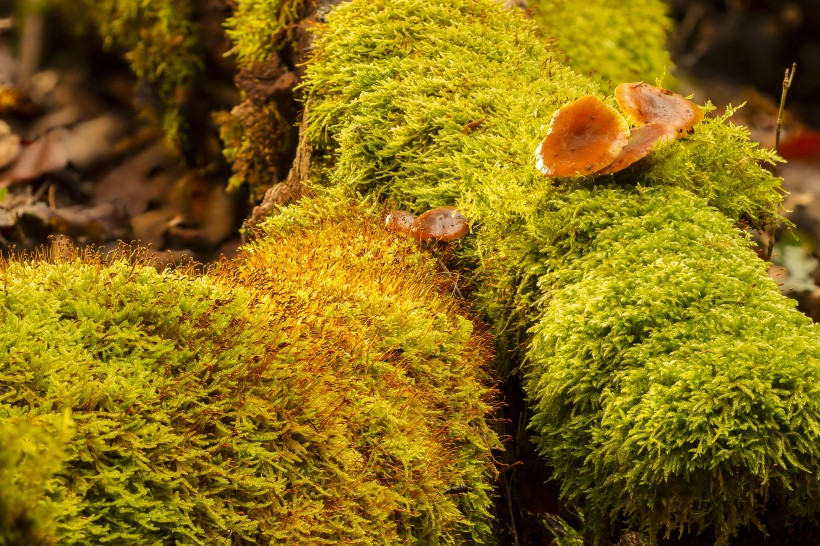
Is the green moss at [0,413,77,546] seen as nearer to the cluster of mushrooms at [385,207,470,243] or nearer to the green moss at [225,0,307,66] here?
the cluster of mushrooms at [385,207,470,243]

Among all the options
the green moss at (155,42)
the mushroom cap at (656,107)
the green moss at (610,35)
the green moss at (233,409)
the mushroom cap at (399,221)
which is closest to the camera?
the green moss at (233,409)

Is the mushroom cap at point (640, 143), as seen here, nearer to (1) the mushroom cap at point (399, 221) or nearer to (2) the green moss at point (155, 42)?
(1) the mushroom cap at point (399, 221)

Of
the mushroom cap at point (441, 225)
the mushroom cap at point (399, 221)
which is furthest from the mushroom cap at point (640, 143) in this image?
the mushroom cap at point (399, 221)

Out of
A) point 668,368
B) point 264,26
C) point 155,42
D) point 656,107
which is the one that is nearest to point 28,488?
point 668,368

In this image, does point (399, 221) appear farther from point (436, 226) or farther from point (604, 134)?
point (604, 134)

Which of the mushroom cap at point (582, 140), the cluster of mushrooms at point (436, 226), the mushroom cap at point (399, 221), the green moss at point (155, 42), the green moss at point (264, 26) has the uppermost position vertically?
the mushroom cap at point (582, 140)

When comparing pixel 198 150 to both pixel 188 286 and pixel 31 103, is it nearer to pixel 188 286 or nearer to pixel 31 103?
pixel 31 103

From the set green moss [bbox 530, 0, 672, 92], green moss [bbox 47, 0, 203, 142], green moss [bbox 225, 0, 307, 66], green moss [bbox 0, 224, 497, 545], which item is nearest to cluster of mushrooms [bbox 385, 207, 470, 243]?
green moss [bbox 0, 224, 497, 545]

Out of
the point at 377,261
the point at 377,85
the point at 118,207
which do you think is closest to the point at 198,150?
the point at 118,207
